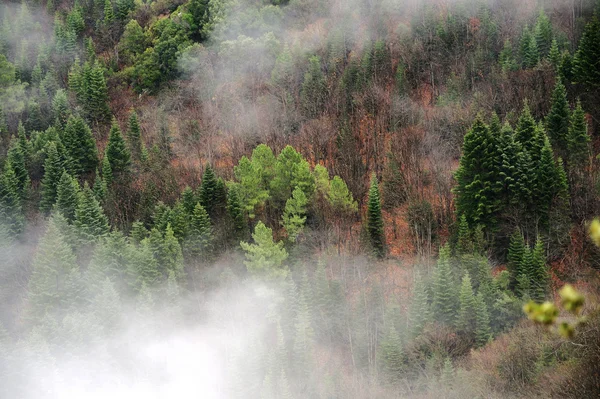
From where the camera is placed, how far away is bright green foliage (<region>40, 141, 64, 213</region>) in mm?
63119

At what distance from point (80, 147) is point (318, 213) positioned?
1136 inches

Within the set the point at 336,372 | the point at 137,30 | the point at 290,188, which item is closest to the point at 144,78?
the point at 137,30

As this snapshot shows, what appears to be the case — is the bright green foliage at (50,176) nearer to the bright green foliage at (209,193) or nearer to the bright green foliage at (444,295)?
the bright green foliage at (209,193)

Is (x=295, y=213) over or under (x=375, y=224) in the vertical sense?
over

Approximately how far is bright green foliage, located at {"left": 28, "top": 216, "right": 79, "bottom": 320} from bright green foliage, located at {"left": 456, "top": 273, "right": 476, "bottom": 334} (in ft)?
93.6

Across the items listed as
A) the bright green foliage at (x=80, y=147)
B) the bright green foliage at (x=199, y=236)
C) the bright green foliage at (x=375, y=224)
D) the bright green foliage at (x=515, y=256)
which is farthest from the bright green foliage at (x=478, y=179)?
the bright green foliage at (x=80, y=147)

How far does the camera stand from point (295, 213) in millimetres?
55719

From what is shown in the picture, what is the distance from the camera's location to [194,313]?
5319cm

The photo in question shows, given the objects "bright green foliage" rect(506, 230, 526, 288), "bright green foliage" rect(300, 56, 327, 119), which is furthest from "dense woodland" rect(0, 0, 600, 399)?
"bright green foliage" rect(300, 56, 327, 119)

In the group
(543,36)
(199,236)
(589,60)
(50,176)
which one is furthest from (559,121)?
(50,176)

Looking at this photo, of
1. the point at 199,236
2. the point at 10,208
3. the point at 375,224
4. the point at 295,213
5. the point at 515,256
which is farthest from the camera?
the point at 10,208

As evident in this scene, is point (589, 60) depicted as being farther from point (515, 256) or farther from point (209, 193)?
point (209, 193)

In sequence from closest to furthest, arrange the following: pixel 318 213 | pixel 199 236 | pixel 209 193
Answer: pixel 199 236, pixel 318 213, pixel 209 193

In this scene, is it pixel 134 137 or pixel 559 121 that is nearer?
pixel 559 121
